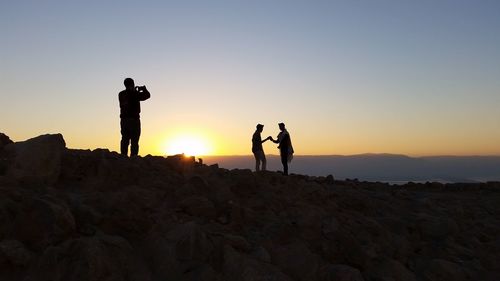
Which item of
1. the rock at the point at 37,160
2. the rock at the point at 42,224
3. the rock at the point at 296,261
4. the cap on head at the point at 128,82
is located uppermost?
the cap on head at the point at 128,82

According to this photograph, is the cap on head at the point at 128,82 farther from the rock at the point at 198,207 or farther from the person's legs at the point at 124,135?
the rock at the point at 198,207

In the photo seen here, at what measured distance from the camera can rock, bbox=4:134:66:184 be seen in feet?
23.3

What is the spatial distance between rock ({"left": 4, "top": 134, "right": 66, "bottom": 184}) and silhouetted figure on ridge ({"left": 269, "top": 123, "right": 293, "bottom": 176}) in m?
8.98

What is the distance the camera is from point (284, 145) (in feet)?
51.9

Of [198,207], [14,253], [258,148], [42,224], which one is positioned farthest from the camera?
[258,148]

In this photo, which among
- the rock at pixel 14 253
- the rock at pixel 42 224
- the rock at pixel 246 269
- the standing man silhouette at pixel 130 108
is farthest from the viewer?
the standing man silhouette at pixel 130 108

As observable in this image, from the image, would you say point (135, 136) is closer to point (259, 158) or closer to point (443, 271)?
point (259, 158)

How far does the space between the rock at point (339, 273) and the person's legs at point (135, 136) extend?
558 centimetres

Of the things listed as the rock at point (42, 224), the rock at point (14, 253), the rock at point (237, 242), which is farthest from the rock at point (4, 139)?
the rock at point (237, 242)

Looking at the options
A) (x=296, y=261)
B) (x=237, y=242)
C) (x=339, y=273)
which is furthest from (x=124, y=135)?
(x=339, y=273)

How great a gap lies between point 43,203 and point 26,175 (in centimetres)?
126

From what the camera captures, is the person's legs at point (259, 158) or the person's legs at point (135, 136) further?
the person's legs at point (259, 158)

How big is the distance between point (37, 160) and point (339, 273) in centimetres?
463

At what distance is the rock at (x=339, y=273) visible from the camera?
6.71 meters
